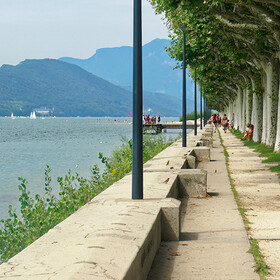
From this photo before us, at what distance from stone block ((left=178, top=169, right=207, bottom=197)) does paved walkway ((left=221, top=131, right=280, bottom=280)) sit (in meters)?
0.98

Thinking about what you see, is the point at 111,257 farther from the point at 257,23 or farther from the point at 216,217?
the point at 257,23

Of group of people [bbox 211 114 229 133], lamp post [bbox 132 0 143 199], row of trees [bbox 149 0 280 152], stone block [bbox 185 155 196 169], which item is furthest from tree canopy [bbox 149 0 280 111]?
group of people [bbox 211 114 229 133]

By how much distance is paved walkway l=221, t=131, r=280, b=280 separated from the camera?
820 cm

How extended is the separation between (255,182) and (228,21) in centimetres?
887

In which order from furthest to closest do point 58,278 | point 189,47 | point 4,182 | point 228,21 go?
point 189,47 → point 4,182 → point 228,21 → point 58,278

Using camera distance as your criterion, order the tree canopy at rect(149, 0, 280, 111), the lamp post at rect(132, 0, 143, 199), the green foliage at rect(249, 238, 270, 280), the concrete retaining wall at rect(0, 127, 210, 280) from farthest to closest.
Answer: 1. the tree canopy at rect(149, 0, 280, 111)
2. the lamp post at rect(132, 0, 143, 199)
3. the green foliage at rect(249, 238, 270, 280)
4. the concrete retaining wall at rect(0, 127, 210, 280)

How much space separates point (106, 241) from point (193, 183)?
7289 millimetres

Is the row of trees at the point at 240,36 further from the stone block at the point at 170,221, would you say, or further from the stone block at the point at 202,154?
the stone block at the point at 170,221

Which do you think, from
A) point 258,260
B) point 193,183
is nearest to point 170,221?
point 258,260

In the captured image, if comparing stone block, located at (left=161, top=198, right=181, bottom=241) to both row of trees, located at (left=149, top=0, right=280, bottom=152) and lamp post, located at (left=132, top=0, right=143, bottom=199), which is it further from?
row of trees, located at (left=149, top=0, right=280, bottom=152)

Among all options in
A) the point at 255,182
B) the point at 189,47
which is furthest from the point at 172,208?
the point at 189,47

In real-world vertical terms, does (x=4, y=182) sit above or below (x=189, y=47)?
below

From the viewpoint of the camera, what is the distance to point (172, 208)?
8602 mm

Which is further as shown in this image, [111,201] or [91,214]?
[111,201]
